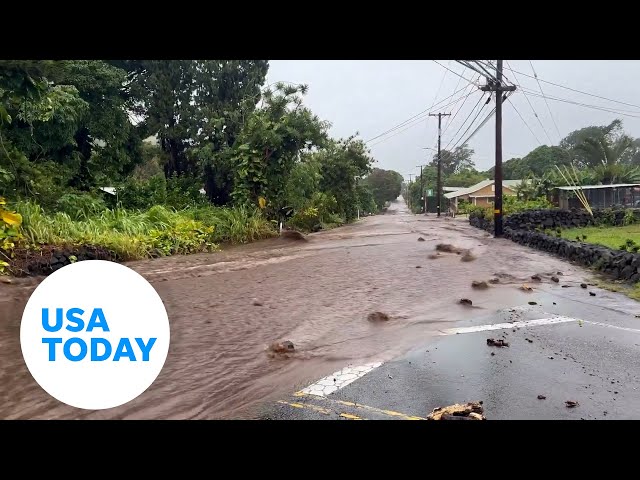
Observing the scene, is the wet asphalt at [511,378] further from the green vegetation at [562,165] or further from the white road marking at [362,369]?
the green vegetation at [562,165]

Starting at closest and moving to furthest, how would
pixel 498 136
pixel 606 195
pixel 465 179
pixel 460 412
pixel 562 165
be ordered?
pixel 460 412, pixel 498 136, pixel 606 195, pixel 562 165, pixel 465 179

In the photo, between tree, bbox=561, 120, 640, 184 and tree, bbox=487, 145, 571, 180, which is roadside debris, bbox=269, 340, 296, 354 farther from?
tree, bbox=487, 145, 571, 180

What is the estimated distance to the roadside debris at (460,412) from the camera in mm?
3252

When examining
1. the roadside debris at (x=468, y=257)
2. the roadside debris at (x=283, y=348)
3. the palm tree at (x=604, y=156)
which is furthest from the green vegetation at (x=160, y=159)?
the palm tree at (x=604, y=156)

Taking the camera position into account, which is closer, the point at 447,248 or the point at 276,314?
the point at 276,314

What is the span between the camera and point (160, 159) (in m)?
24.3

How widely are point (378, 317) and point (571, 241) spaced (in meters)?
8.29

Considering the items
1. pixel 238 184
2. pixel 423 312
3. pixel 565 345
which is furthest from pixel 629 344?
pixel 238 184

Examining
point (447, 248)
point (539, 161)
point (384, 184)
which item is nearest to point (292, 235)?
point (447, 248)

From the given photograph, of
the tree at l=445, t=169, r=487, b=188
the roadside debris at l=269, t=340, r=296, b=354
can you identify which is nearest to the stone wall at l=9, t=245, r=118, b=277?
the roadside debris at l=269, t=340, r=296, b=354

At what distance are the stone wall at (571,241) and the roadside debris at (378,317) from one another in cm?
466

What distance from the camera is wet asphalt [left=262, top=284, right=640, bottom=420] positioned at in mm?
3672

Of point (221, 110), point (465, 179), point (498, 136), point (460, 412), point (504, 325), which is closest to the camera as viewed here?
point (460, 412)

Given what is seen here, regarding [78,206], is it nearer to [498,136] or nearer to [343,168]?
[498,136]
